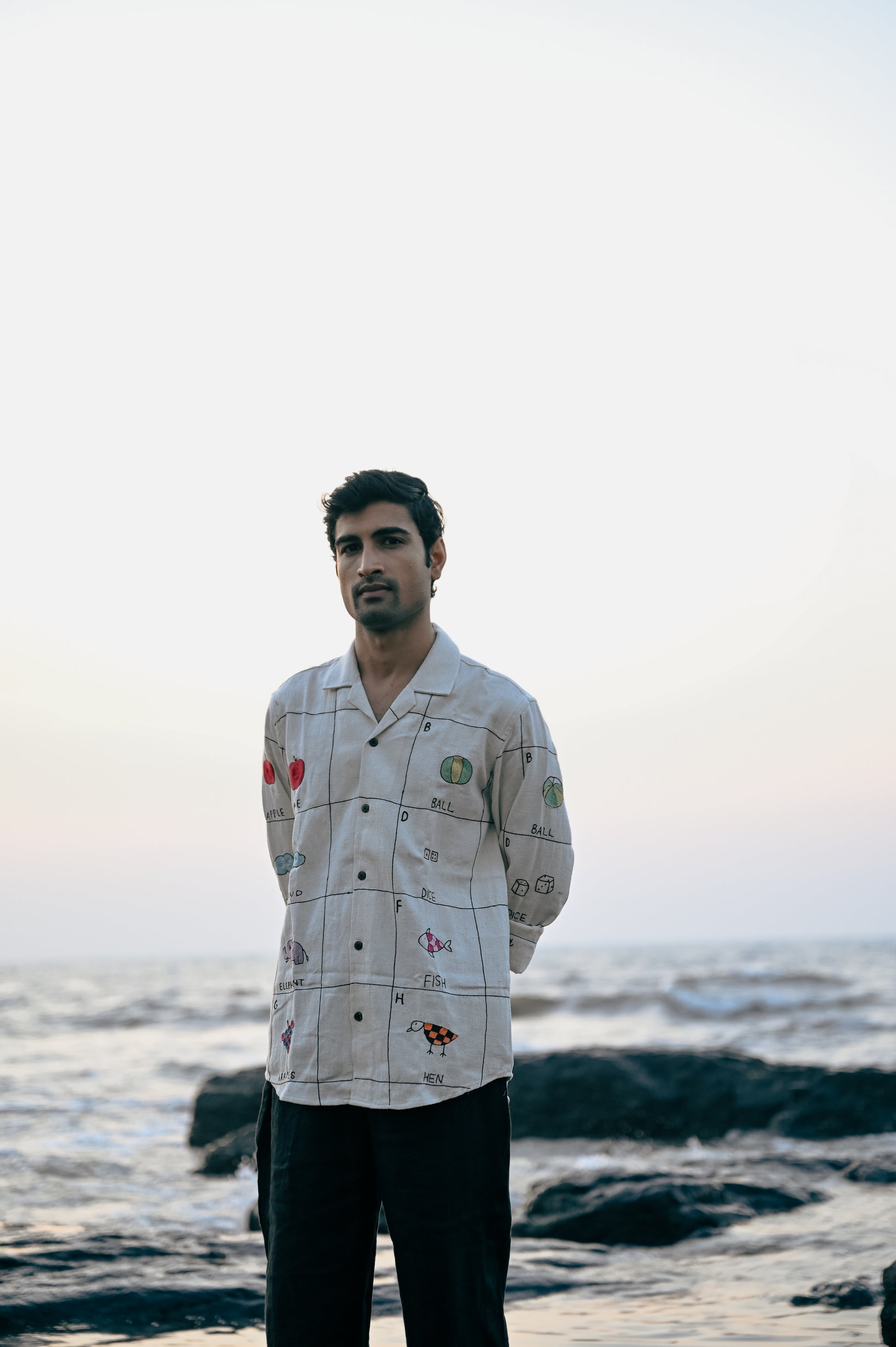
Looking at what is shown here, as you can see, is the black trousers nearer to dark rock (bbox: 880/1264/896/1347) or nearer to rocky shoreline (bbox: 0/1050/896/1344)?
rocky shoreline (bbox: 0/1050/896/1344)

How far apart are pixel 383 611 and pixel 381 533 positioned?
7.2 inches

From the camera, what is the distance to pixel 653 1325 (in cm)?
438

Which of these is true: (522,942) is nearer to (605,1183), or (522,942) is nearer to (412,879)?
(412,879)

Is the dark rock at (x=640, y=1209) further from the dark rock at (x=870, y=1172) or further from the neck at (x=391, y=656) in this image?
the neck at (x=391, y=656)

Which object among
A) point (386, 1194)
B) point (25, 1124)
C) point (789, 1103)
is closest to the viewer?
point (386, 1194)

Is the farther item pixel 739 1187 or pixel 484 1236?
pixel 739 1187

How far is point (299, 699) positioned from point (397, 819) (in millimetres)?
477

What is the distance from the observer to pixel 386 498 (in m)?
2.82

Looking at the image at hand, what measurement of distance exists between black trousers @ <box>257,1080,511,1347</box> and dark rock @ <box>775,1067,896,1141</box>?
743 centimetres

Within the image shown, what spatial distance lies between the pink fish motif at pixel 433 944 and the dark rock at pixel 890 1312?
258cm

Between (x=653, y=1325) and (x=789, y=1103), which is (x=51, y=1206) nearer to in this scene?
(x=653, y=1325)

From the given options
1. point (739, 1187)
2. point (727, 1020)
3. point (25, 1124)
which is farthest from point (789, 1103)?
point (727, 1020)

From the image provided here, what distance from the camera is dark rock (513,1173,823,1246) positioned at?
5895mm

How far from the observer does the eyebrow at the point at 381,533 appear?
2799 mm
